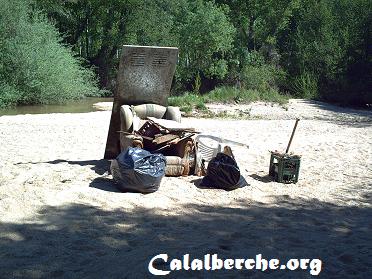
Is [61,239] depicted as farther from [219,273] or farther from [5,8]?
[5,8]

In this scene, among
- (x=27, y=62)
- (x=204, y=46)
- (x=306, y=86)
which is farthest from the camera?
(x=204, y=46)

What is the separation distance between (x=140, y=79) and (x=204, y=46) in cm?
2436

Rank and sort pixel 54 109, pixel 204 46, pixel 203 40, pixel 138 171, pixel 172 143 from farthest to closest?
pixel 204 46 < pixel 203 40 < pixel 54 109 < pixel 172 143 < pixel 138 171

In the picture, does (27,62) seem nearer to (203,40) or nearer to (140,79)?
(203,40)

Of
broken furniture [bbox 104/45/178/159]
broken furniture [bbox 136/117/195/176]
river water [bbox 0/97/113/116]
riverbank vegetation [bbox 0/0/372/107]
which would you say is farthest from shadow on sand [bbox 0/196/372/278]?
river water [bbox 0/97/113/116]

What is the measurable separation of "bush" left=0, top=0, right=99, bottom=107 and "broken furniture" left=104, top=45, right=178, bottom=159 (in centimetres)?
1550

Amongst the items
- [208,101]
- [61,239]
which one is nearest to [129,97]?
[61,239]

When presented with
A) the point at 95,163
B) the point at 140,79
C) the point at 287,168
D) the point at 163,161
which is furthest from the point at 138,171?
the point at 287,168

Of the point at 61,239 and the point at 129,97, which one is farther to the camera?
the point at 129,97

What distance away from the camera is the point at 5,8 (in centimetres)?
2291

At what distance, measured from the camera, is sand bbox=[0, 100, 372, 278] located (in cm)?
407

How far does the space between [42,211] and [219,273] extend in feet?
7.99

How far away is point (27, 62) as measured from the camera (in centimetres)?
2286

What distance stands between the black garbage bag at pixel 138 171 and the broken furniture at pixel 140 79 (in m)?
1.39
